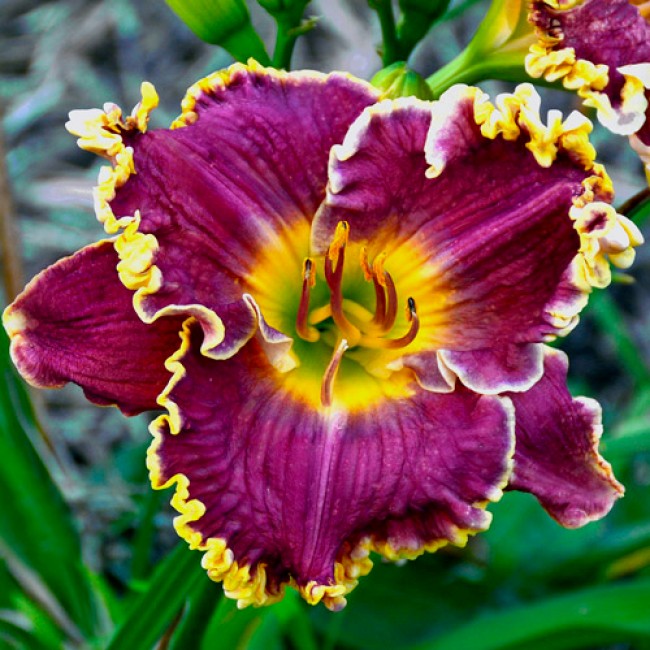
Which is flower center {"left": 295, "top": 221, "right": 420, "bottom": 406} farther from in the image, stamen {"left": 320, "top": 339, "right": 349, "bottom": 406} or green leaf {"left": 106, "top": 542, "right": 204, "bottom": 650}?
green leaf {"left": 106, "top": 542, "right": 204, "bottom": 650}

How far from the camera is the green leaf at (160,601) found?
1032 mm

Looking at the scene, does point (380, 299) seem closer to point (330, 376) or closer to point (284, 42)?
point (330, 376)

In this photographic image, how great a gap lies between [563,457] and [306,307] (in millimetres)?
319

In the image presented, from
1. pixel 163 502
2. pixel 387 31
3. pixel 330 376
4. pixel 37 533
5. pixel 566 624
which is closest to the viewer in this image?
pixel 330 376

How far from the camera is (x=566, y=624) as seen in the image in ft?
4.42

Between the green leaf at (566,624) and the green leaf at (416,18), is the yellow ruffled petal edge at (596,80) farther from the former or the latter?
the green leaf at (566,624)

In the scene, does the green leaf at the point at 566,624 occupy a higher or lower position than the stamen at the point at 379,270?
lower

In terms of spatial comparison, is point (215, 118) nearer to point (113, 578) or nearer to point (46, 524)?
A: point (46, 524)

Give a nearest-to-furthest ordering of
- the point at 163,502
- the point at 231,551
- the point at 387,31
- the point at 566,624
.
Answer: the point at 231,551, the point at 387,31, the point at 566,624, the point at 163,502

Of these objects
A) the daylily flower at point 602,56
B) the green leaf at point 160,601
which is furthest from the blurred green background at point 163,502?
the daylily flower at point 602,56

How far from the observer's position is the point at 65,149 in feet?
8.48

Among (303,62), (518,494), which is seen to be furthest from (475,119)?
(303,62)

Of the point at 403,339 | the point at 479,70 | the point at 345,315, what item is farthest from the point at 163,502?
the point at 479,70

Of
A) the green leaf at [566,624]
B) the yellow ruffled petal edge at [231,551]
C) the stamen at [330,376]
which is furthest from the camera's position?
the green leaf at [566,624]
